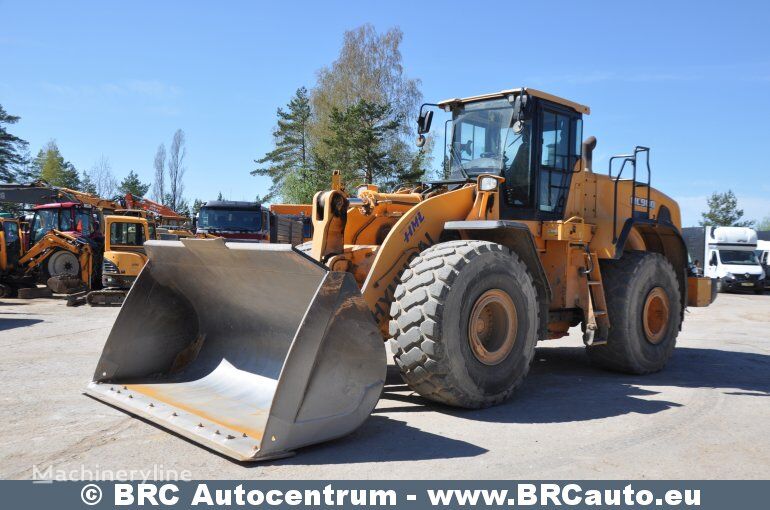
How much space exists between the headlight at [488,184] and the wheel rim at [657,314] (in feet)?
9.14

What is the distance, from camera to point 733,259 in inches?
1082

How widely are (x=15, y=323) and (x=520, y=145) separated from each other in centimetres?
1019

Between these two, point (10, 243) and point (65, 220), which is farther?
point (65, 220)

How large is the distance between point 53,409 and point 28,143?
44.9 m

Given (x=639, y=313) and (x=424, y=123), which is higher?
(x=424, y=123)

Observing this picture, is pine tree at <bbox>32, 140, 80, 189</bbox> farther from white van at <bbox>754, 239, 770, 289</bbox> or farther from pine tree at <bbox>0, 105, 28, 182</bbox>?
white van at <bbox>754, 239, 770, 289</bbox>

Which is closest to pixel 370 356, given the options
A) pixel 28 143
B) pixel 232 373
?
pixel 232 373

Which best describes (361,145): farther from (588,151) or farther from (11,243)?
(588,151)

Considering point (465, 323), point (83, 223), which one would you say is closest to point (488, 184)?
point (465, 323)

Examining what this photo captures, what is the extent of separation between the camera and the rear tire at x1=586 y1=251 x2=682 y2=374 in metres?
7.46

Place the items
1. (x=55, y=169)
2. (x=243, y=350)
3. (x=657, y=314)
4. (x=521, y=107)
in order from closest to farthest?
(x=243, y=350)
(x=521, y=107)
(x=657, y=314)
(x=55, y=169)

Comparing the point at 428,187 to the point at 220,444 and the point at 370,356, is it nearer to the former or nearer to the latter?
the point at 370,356

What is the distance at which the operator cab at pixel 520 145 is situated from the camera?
690 cm

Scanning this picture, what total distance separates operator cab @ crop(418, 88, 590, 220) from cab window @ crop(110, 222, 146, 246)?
11.8 meters
